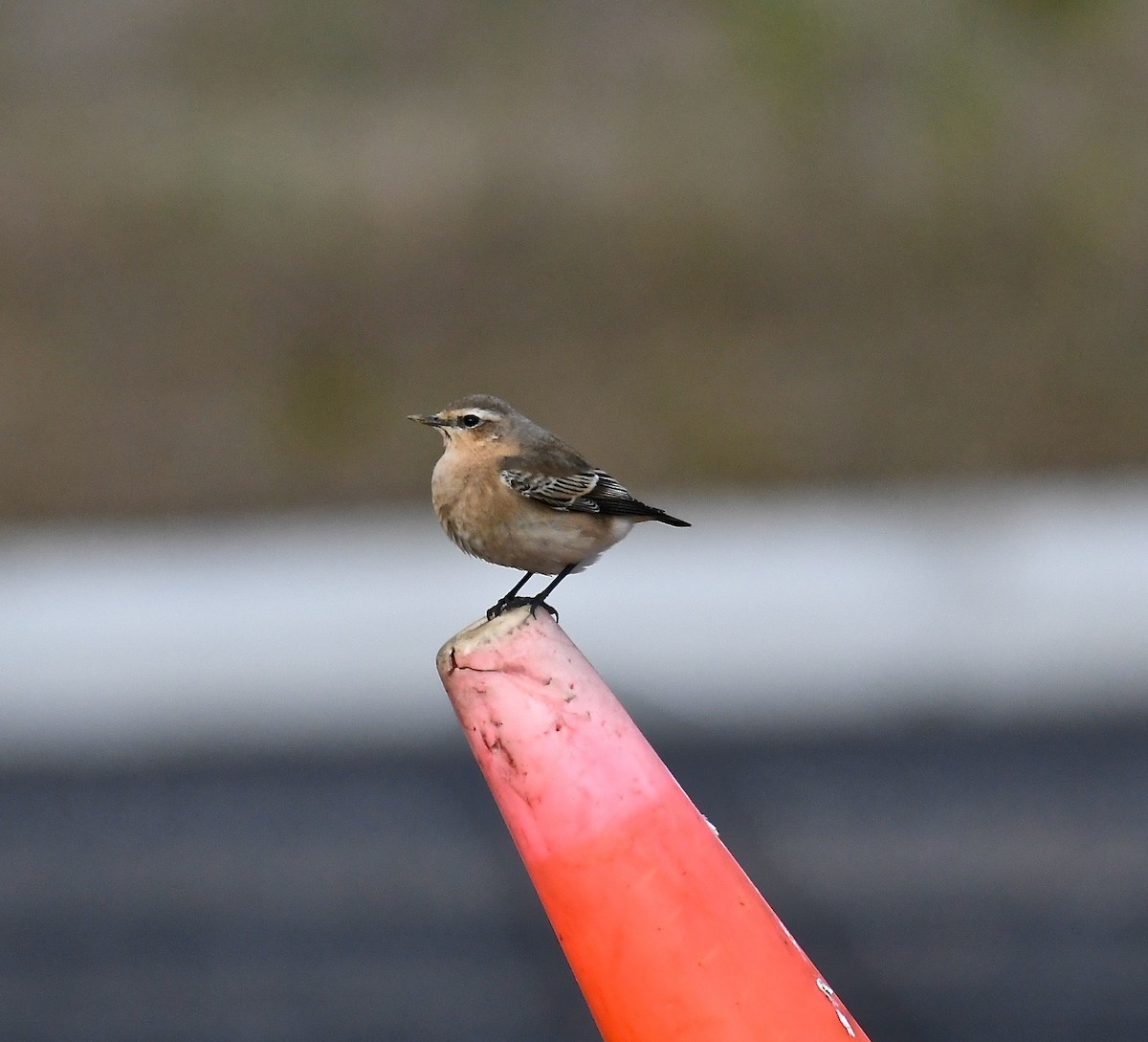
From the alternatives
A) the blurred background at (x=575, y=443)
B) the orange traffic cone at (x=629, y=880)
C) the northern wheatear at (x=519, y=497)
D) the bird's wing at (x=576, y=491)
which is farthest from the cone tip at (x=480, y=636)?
the blurred background at (x=575, y=443)

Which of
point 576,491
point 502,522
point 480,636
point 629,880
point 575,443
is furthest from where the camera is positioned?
point 575,443

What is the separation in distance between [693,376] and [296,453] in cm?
359

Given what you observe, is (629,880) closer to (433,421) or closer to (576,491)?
(576,491)

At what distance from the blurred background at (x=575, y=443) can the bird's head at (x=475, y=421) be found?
11.5 feet

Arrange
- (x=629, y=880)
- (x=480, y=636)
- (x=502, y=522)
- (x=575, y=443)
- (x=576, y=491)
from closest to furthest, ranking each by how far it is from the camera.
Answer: (x=629, y=880)
(x=480, y=636)
(x=502, y=522)
(x=576, y=491)
(x=575, y=443)

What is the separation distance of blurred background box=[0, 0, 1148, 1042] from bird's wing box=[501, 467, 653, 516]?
346cm

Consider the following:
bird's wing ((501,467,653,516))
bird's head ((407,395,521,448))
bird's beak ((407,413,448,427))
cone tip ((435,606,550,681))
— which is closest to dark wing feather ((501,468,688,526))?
bird's wing ((501,467,653,516))

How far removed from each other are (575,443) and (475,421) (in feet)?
28.7

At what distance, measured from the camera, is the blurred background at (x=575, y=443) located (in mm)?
8414

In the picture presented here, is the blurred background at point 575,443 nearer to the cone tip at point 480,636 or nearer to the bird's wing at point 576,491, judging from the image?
the bird's wing at point 576,491

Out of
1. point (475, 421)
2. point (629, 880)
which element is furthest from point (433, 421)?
point (629, 880)

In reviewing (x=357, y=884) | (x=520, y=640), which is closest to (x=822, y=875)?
(x=357, y=884)

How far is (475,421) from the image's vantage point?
482 centimetres

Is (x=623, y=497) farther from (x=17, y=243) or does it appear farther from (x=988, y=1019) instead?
(x=17, y=243)
